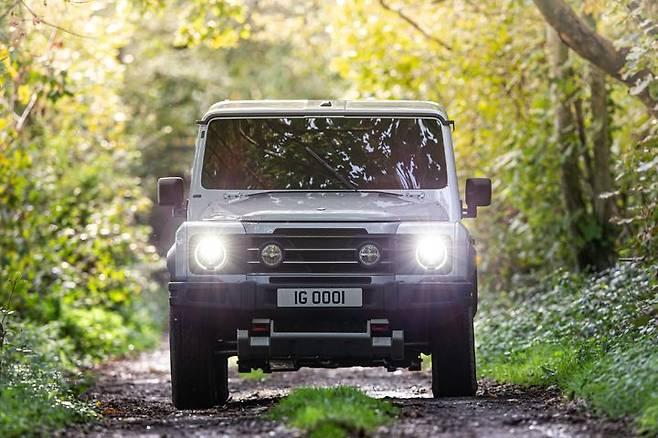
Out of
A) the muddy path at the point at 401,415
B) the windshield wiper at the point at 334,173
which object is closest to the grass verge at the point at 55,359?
the muddy path at the point at 401,415

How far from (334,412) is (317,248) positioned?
1.74m

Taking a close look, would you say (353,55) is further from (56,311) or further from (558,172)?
(56,311)

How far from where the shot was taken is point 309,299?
948cm

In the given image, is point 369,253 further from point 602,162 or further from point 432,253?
point 602,162

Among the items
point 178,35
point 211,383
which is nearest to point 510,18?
point 178,35

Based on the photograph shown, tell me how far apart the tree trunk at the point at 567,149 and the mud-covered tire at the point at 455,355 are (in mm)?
7146

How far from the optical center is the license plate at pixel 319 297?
9.46 m

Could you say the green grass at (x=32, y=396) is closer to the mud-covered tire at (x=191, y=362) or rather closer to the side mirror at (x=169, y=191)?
the mud-covered tire at (x=191, y=362)

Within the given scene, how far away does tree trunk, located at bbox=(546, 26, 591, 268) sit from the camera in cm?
1689

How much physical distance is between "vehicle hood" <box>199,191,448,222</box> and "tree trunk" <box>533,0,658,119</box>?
3.26m

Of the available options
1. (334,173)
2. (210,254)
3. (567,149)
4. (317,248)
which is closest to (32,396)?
(210,254)

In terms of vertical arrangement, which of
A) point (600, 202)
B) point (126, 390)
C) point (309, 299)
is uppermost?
point (600, 202)

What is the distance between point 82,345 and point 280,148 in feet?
26.8

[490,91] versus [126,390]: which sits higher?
[490,91]
